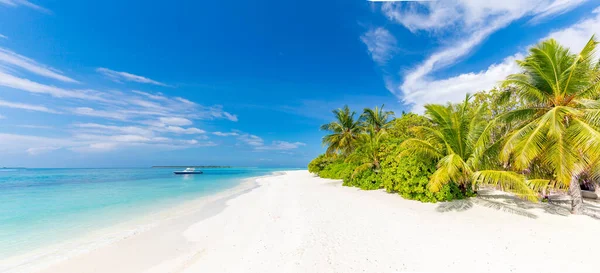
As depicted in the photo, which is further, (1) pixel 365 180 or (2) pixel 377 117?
(2) pixel 377 117

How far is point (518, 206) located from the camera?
7.54 meters

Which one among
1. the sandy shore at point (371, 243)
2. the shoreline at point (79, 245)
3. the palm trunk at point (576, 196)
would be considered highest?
the palm trunk at point (576, 196)

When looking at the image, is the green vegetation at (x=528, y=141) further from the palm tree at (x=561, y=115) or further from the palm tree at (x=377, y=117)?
the palm tree at (x=377, y=117)

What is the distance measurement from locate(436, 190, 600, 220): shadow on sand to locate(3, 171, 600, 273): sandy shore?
0.19ft

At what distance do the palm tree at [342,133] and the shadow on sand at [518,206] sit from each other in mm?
14591

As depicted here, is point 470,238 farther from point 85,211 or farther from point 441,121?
point 85,211

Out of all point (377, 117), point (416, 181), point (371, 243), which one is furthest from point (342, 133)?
point (371, 243)

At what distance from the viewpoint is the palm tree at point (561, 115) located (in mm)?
5863

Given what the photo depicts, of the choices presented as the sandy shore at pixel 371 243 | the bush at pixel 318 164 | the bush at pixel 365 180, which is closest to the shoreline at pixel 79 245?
the sandy shore at pixel 371 243

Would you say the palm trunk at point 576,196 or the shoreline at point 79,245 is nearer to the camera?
the shoreline at point 79,245

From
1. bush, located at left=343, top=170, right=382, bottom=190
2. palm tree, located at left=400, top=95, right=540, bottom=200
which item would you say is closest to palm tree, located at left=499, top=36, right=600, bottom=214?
palm tree, located at left=400, top=95, right=540, bottom=200

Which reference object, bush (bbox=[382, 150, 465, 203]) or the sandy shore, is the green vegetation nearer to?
bush (bbox=[382, 150, 465, 203])

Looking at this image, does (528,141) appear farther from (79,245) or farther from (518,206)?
(79,245)

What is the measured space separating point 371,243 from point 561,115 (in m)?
6.76
